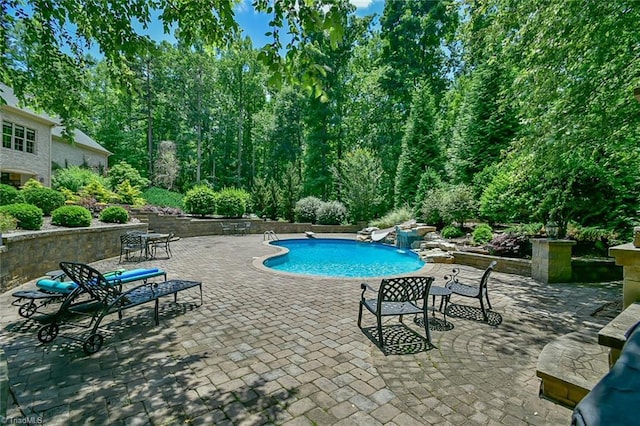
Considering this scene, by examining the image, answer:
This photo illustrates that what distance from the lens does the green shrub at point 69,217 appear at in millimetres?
7809

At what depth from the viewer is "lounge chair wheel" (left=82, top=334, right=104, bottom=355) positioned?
3.21 m

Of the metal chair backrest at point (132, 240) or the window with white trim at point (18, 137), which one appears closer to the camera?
the metal chair backrest at point (132, 240)

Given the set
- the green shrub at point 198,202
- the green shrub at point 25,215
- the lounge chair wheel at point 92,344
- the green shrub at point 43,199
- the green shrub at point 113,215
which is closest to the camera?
the lounge chair wheel at point 92,344

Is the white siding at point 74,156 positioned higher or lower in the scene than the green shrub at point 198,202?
higher

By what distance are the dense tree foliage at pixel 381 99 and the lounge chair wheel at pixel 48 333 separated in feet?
9.37

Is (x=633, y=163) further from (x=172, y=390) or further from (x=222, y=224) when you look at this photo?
(x=222, y=224)

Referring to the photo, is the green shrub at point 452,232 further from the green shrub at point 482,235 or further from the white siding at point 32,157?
the white siding at point 32,157

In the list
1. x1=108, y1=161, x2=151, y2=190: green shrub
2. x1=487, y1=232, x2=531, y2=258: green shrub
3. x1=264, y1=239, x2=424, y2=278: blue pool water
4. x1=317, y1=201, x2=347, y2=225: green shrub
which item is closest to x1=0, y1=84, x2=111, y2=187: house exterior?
x1=108, y1=161, x2=151, y2=190: green shrub

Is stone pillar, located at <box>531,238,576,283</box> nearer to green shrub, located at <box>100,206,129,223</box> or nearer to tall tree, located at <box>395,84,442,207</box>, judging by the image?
tall tree, located at <box>395,84,442,207</box>

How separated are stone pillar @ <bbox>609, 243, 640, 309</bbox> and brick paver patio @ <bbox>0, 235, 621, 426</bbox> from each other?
3.12 feet

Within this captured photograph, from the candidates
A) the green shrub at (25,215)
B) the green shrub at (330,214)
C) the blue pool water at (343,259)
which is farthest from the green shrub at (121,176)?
the green shrub at (25,215)

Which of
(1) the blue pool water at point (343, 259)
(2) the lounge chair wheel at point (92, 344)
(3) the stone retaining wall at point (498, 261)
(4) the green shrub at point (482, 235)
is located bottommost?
(1) the blue pool water at point (343, 259)

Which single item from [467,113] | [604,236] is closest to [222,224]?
[467,113]

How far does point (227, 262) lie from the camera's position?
8.50 m
